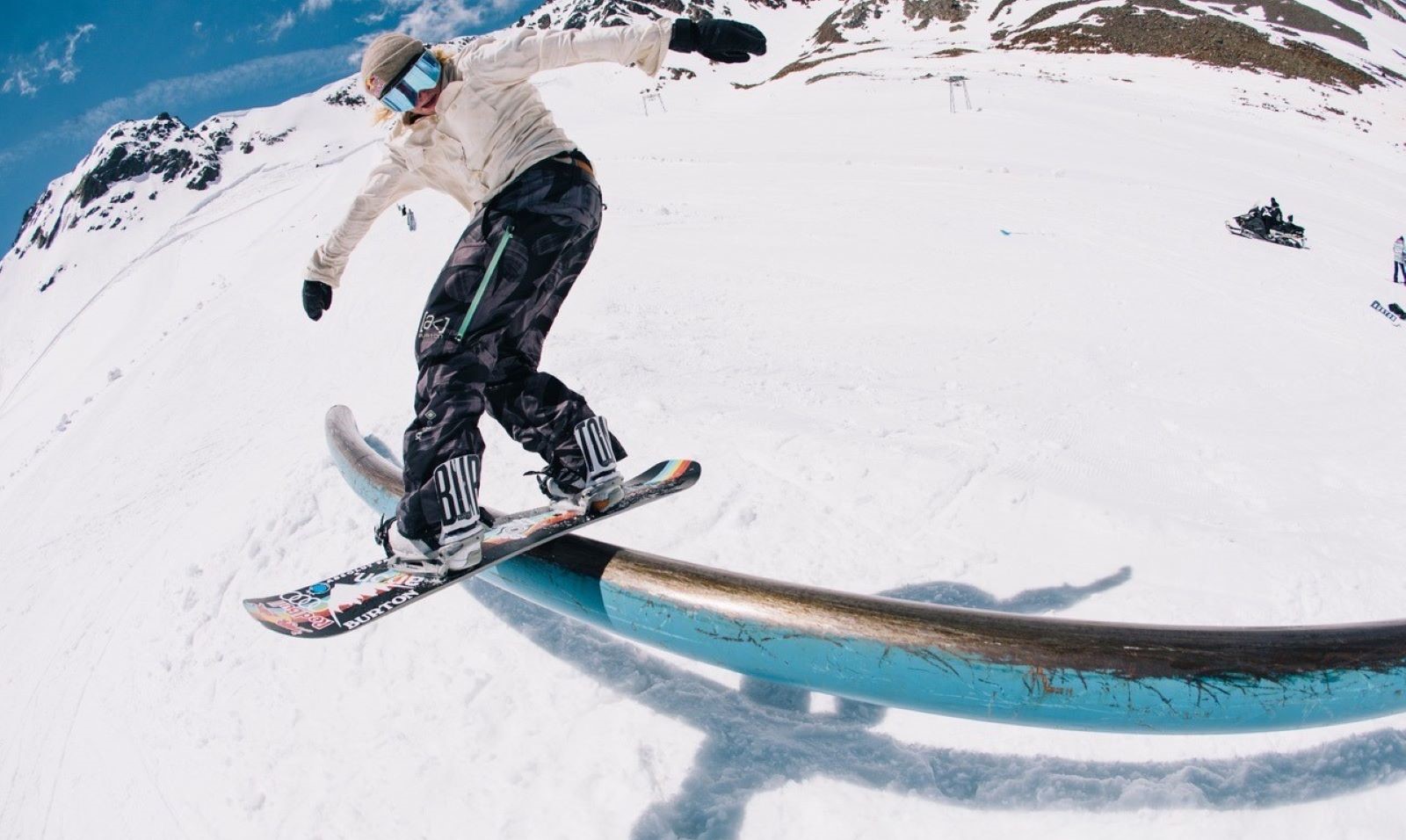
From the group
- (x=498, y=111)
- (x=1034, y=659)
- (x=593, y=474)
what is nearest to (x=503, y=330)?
(x=593, y=474)

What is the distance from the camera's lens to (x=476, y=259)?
2.83 m

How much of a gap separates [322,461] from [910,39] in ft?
292

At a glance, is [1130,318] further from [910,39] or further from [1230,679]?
[910,39]

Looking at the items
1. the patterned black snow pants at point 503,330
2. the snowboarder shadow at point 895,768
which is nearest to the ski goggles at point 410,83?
the patterned black snow pants at point 503,330

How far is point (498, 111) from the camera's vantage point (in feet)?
9.67

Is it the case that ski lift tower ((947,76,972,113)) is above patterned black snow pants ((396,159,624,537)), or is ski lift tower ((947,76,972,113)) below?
above

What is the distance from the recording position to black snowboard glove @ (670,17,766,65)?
9.18 ft

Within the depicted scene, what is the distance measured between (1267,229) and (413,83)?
1683cm

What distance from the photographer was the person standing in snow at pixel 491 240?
8.87 feet

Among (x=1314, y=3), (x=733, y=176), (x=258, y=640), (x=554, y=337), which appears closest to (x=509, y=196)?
(x=258, y=640)

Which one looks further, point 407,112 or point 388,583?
point 407,112

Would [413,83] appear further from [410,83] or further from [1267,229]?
[1267,229]

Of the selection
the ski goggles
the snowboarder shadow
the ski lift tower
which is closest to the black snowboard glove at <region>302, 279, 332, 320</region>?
the ski goggles

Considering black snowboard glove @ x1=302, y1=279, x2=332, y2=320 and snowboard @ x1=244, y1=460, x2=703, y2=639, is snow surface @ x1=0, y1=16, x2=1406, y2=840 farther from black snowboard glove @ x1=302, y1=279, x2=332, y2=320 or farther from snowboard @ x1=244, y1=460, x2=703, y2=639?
black snowboard glove @ x1=302, y1=279, x2=332, y2=320
